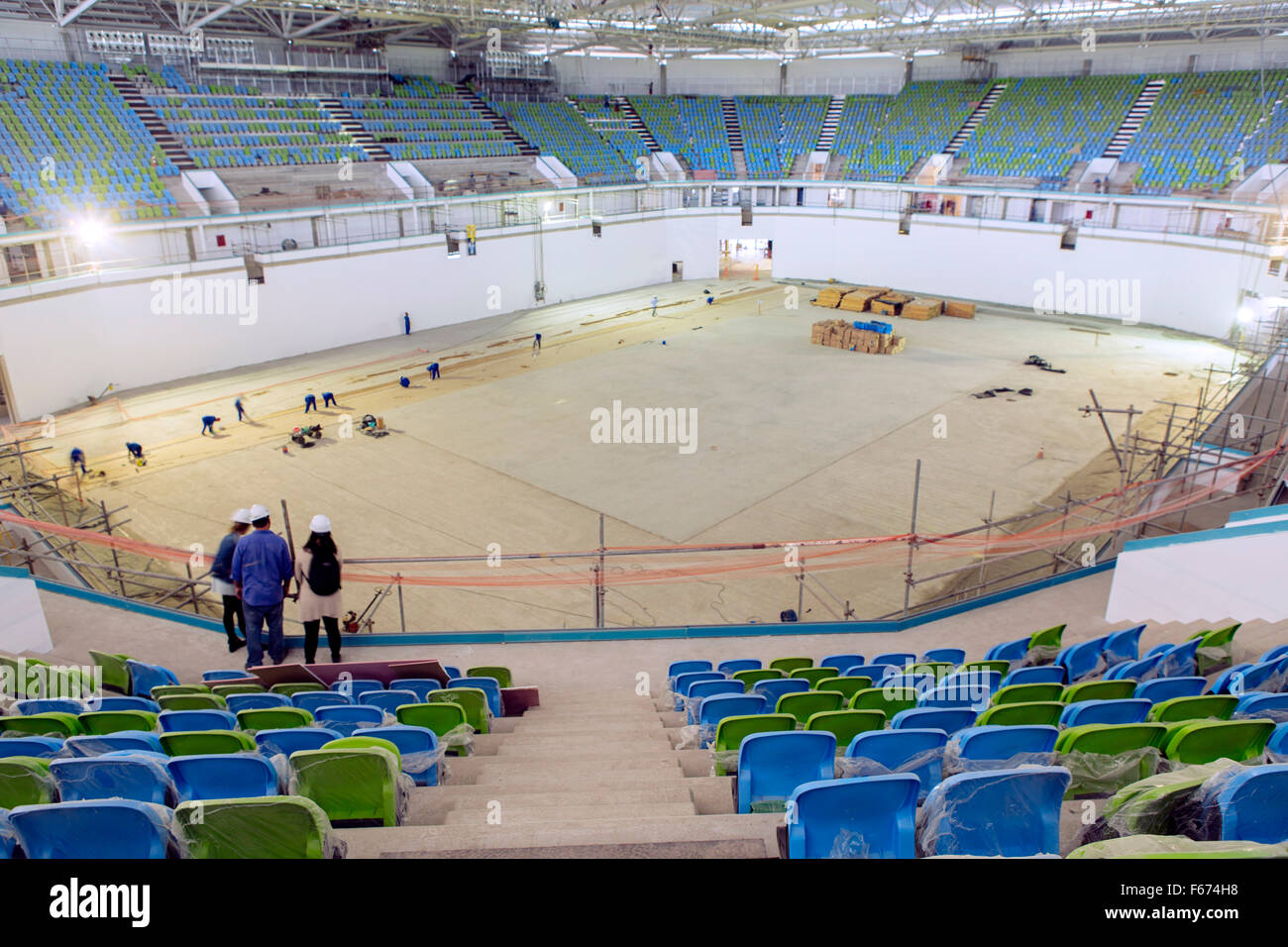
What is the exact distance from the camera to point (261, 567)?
300 inches

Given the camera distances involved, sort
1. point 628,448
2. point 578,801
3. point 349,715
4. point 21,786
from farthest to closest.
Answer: point 628,448 < point 349,715 < point 578,801 < point 21,786

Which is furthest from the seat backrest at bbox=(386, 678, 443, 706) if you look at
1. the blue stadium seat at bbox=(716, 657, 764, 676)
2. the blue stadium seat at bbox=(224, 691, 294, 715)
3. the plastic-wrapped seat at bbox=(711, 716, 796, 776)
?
the plastic-wrapped seat at bbox=(711, 716, 796, 776)

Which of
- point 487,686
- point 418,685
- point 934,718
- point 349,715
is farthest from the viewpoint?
point 418,685

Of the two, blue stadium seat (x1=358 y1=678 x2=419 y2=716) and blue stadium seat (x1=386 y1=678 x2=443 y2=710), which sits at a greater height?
blue stadium seat (x1=358 y1=678 x2=419 y2=716)

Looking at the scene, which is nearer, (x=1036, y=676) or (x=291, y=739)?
(x=291, y=739)

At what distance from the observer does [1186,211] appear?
28438mm

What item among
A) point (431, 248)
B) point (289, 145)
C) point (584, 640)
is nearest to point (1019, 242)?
point (431, 248)

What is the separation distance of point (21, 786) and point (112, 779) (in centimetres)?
39

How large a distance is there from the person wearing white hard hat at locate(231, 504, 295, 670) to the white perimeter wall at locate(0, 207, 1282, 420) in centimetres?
1567

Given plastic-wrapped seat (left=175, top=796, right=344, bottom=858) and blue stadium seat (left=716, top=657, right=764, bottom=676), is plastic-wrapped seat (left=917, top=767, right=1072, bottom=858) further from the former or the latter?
blue stadium seat (left=716, top=657, right=764, bottom=676)

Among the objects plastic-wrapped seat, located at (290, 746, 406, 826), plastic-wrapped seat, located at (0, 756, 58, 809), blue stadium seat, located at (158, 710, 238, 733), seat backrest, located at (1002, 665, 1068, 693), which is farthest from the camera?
seat backrest, located at (1002, 665, 1068, 693)

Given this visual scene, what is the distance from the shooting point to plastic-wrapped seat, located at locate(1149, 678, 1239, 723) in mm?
4684

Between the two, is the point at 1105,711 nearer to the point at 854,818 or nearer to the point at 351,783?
the point at 854,818

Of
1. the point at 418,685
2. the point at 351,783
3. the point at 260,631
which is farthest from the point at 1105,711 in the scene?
the point at 260,631
